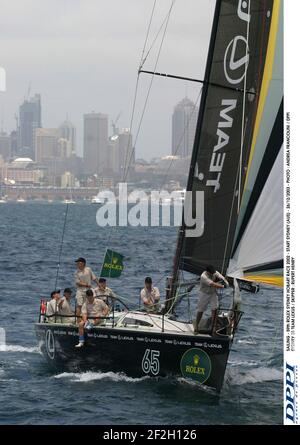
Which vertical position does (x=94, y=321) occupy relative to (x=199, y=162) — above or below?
below

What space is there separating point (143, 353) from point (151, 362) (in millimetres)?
210

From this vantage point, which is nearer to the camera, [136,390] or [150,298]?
[136,390]

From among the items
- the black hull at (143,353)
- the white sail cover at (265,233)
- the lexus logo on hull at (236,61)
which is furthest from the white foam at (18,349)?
the lexus logo on hull at (236,61)

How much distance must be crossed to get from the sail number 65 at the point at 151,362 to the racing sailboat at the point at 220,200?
0.02 metres

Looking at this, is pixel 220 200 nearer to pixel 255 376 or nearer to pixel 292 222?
pixel 255 376

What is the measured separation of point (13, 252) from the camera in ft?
182

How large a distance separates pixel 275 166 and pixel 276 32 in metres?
2.25

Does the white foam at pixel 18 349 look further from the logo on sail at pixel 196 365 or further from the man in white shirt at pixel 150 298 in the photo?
the logo on sail at pixel 196 365

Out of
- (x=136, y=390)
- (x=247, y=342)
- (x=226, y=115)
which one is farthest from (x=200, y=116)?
(x=247, y=342)

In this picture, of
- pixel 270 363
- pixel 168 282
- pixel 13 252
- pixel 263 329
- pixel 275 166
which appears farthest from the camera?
pixel 13 252

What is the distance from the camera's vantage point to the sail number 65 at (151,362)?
1864 centimetres

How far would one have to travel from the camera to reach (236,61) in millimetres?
19172
